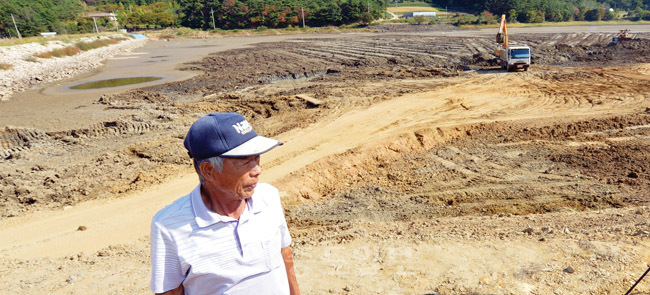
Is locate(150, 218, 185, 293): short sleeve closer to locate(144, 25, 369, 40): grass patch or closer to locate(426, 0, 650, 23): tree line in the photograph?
locate(144, 25, 369, 40): grass patch

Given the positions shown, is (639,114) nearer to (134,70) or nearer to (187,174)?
(187,174)

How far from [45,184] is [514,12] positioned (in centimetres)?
7485

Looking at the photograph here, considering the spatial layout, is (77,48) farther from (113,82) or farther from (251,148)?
(251,148)

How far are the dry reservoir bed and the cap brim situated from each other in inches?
127

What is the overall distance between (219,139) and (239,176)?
277 mm

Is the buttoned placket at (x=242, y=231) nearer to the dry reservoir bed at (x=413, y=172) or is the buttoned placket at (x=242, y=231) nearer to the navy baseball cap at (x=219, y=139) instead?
the navy baseball cap at (x=219, y=139)

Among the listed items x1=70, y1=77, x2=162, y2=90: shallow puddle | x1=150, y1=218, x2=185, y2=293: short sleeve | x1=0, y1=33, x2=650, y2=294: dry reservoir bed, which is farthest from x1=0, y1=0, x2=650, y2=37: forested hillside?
x1=150, y1=218, x2=185, y2=293: short sleeve

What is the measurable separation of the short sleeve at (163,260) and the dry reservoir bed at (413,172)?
317cm

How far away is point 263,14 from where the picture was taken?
246 feet

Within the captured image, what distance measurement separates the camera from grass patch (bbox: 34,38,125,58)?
112 ft

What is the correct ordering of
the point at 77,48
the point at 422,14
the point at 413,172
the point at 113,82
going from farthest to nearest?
1. the point at 422,14
2. the point at 77,48
3. the point at 113,82
4. the point at 413,172

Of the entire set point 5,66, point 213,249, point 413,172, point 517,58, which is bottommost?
point 413,172

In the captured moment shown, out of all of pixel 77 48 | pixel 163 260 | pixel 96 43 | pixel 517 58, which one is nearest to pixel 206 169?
pixel 163 260

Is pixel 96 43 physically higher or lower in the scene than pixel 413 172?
higher
